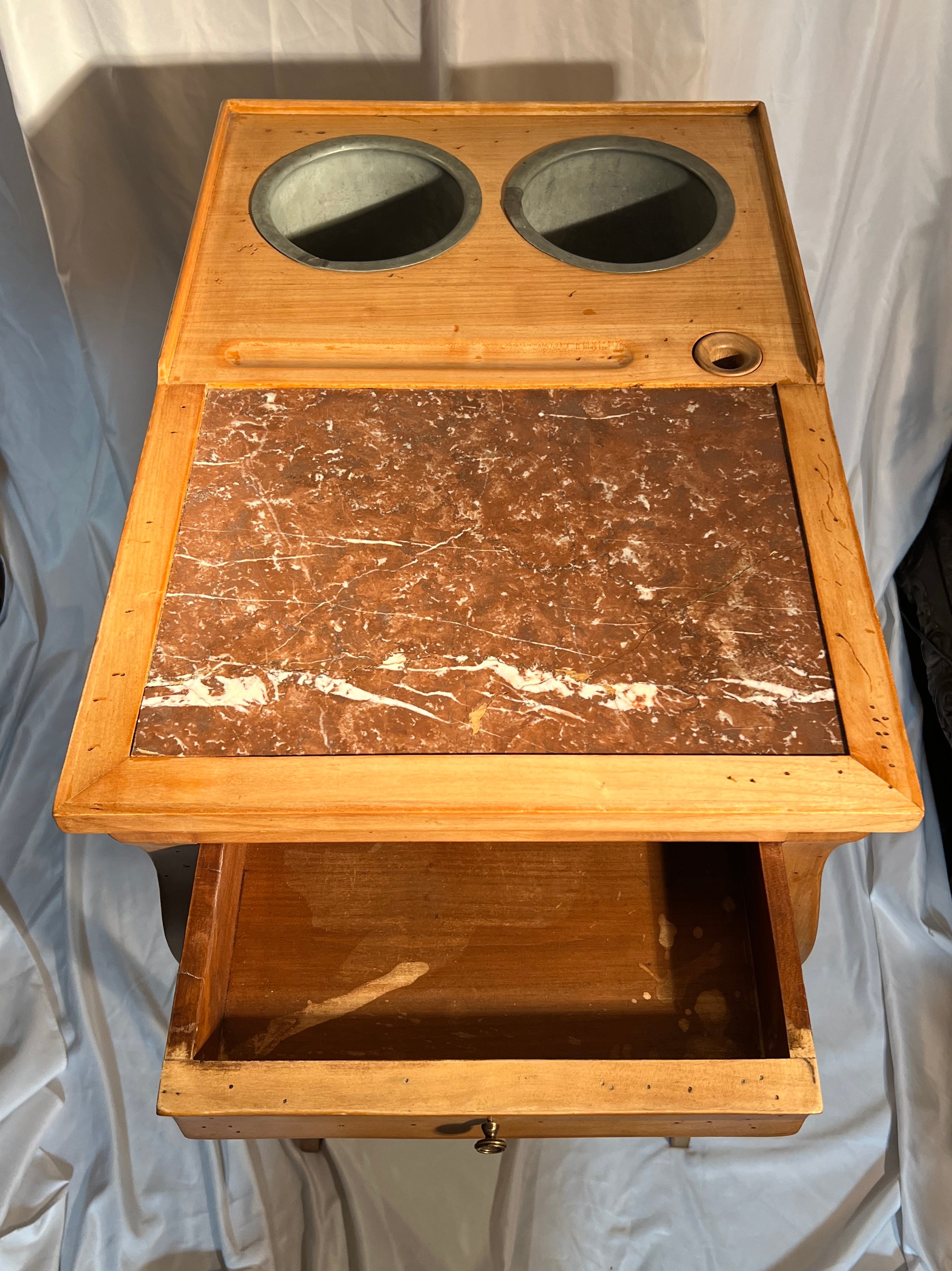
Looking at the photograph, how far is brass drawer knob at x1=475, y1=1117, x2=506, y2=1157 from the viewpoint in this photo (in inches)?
32.9

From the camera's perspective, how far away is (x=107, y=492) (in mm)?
1689

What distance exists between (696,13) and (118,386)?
94 cm

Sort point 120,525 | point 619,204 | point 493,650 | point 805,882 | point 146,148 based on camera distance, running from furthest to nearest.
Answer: point 120,525 < point 146,148 < point 619,204 < point 805,882 < point 493,650

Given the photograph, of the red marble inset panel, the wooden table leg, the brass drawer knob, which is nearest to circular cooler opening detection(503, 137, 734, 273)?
the red marble inset panel

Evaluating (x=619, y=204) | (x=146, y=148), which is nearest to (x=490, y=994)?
(x=619, y=204)

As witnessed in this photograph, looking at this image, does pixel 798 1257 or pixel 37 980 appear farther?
pixel 37 980

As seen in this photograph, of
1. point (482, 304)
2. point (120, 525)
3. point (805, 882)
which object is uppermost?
point (482, 304)

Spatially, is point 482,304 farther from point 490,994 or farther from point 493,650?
point 490,994

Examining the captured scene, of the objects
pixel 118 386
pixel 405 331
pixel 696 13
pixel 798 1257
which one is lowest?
pixel 798 1257

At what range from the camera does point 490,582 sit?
0.84 meters

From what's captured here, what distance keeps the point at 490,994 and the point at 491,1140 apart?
13 centimetres

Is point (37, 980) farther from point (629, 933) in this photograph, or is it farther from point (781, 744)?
point (781, 744)

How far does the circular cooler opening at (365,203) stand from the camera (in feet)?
3.57

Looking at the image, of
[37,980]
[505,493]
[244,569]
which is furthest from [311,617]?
[37,980]
